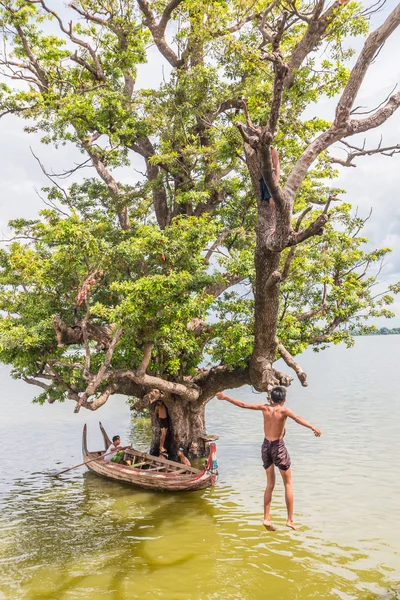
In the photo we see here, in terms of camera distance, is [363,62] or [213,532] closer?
[363,62]

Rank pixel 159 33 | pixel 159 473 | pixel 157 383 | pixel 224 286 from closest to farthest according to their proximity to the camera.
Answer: pixel 159 473 → pixel 157 383 → pixel 159 33 → pixel 224 286

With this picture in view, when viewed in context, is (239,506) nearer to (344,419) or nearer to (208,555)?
(208,555)

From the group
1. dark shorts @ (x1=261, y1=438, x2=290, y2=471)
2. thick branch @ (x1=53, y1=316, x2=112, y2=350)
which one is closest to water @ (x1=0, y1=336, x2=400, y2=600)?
dark shorts @ (x1=261, y1=438, x2=290, y2=471)

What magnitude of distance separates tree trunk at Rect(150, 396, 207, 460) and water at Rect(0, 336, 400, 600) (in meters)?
1.62

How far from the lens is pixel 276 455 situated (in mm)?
7766

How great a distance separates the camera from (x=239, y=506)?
46.5 feet

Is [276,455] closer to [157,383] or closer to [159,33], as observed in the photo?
[157,383]

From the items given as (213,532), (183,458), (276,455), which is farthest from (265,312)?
(183,458)

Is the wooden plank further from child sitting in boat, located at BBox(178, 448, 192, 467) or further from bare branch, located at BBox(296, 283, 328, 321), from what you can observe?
bare branch, located at BBox(296, 283, 328, 321)

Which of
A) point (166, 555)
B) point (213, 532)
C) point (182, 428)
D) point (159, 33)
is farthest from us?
point (182, 428)

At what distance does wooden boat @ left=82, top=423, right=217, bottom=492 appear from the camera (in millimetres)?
14648

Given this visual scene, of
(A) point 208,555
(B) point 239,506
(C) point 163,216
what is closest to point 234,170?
(C) point 163,216

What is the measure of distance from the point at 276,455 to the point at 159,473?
8276 millimetres

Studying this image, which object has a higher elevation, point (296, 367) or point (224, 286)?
point (224, 286)
